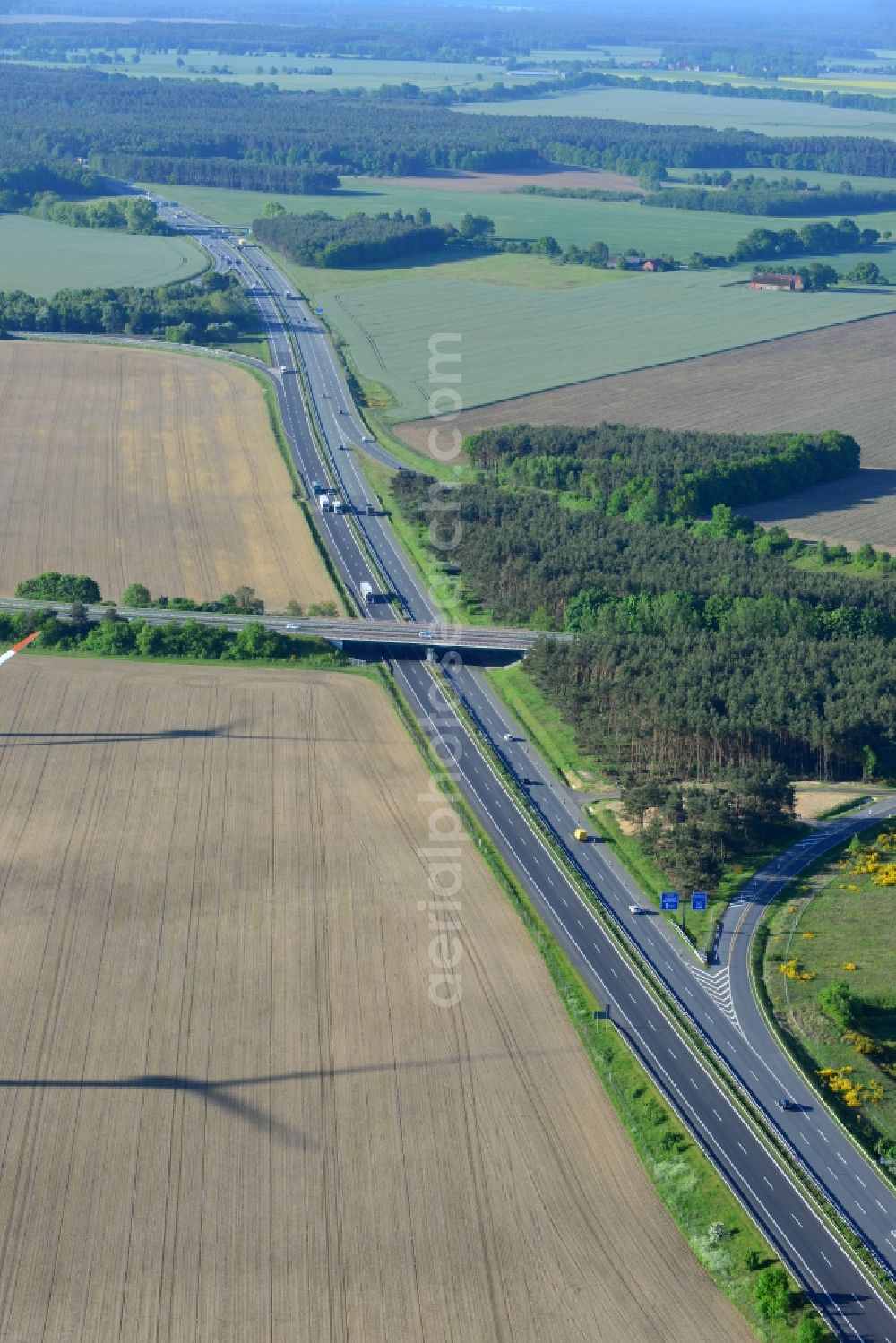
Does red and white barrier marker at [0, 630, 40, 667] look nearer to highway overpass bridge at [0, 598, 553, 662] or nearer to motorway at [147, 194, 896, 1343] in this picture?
highway overpass bridge at [0, 598, 553, 662]

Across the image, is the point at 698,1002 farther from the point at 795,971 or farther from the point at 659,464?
the point at 659,464

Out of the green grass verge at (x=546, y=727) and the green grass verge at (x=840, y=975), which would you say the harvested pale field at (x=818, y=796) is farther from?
the green grass verge at (x=546, y=727)

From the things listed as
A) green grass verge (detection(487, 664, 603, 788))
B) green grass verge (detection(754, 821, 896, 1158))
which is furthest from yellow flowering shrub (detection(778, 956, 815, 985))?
green grass verge (detection(487, 664, 603, 788))

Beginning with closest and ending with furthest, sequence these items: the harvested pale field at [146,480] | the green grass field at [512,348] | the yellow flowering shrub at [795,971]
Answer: the yellow flowering shrub at [795,971] < the harvested pale field at [146,480] < the green grass field at [512,348]

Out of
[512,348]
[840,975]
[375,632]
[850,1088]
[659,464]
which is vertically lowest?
[850,1088]

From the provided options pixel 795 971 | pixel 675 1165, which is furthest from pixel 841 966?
pixel 675 1165

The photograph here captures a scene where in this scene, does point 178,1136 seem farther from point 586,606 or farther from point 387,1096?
point 586,606

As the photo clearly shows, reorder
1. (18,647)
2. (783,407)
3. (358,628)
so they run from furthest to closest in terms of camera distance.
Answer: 1. (783,407)
2. (358,628)
3. (18,647)

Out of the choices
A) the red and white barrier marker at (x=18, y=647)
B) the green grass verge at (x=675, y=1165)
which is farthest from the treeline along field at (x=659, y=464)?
the green grass verge at (x=675, y=1165)
